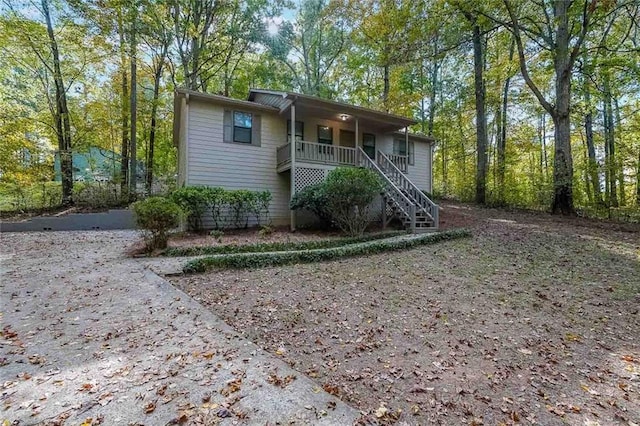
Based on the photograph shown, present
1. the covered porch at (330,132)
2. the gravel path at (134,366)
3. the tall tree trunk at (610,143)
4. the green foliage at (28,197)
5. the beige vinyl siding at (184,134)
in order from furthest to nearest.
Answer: the green foliage at (28,197), the tall tree trunk at (610,143), the covered porch at (330,132), the beige vinyl siding at (184,134), the gravel path at (134,366)

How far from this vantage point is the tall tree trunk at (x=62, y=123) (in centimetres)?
1484

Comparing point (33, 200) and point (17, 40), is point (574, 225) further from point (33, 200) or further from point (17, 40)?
point (17, 40)

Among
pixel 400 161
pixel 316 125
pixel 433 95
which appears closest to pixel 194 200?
pixel 316 125

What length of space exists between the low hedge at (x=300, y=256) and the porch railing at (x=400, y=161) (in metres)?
5.64

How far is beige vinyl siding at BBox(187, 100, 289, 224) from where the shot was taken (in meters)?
11.3

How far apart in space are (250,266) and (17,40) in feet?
56.8

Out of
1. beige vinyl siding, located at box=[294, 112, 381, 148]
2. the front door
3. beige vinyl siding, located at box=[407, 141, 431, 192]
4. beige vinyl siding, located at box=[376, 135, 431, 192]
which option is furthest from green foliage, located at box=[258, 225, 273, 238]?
beige vinyl siding, located at box=[407, 141, 431, 192]

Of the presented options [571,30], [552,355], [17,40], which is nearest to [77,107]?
[17,40]

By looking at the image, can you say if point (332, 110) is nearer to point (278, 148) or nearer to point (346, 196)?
point (278, 148)

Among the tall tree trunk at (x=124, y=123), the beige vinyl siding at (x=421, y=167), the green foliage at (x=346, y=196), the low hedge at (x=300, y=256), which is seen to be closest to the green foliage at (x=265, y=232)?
the green foliage at (x=346, y=196)

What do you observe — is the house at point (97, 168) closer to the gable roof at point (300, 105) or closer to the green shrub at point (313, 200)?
the gable roof at point (300, 105)

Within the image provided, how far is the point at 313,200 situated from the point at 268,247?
2.95m

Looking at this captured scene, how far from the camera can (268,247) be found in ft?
28.5

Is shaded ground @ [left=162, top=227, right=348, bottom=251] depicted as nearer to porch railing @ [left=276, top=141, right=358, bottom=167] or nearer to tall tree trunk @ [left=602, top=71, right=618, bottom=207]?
porch railing @ [left=276, top=141, right=358, bottom=167]
